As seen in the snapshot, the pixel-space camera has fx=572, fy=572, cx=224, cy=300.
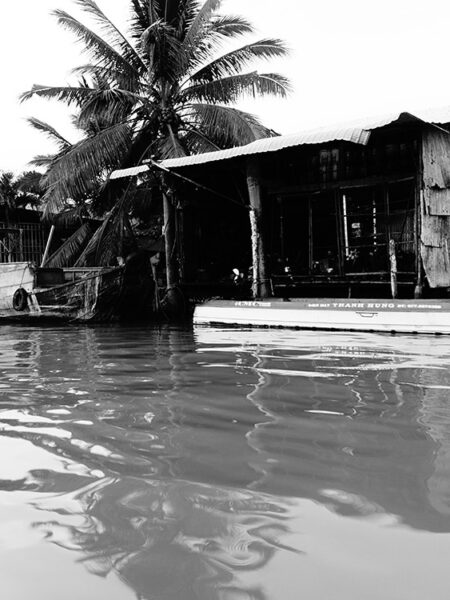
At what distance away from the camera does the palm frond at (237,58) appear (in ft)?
51.5

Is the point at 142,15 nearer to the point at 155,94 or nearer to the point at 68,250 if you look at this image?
the point at 155,94

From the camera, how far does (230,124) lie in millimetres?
15266

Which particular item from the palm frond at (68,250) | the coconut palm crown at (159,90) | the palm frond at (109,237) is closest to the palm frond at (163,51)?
the coconut palm crown at (159,90)

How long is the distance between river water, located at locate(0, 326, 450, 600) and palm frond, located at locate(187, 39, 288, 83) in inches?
494

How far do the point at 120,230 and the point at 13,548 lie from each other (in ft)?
47.2

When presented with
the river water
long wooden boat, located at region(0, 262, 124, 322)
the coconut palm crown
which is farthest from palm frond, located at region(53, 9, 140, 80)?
the river water

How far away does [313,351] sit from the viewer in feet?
24.7

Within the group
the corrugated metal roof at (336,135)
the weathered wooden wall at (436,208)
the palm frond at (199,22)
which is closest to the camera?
the corrugated metal roof at (336,135)

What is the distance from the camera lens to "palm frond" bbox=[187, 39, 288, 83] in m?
15.7

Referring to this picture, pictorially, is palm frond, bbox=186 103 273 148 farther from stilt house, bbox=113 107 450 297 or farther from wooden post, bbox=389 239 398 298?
wooden post, bbox=389 239 398 298

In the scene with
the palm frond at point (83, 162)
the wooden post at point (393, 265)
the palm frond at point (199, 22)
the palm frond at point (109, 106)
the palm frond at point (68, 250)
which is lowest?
the wooden post at point (393, 265)

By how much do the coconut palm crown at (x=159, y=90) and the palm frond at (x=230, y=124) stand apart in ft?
Result: 0.09

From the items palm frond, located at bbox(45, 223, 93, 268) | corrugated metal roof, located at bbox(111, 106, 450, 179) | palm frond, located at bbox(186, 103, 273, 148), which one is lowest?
→ palm frond, located at bbox(45, 223, 93, 268)

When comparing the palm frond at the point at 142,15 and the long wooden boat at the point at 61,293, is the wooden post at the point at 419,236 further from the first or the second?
the palm frond at the point at 142,15
